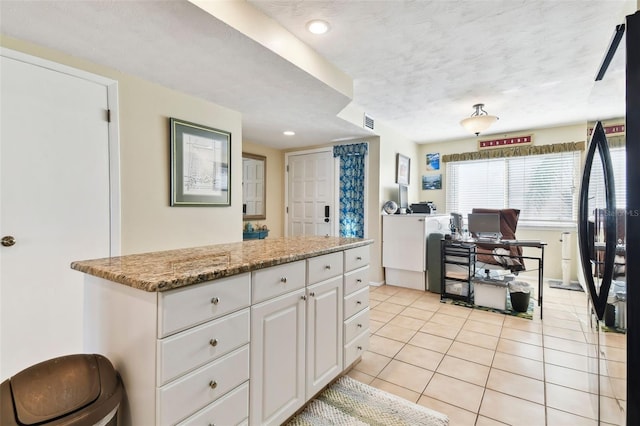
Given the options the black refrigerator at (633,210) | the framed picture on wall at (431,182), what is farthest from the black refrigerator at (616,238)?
the framed picture on wall at (431,182)

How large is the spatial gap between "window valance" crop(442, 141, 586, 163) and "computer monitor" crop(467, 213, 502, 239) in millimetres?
1676

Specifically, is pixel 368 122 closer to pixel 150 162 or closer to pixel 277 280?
pixel 150 162

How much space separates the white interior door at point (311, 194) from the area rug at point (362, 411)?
3008mm

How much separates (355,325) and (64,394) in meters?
1.58

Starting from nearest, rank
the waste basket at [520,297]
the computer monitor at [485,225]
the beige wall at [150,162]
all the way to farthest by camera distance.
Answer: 1. the beige wall at [150,162]
2. the waste basket at [520,297]
3. the computer monitor at [485,225]

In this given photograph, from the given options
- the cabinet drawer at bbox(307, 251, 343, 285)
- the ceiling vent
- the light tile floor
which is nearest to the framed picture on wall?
the ceiling vent

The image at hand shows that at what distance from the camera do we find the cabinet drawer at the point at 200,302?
1.02 metres

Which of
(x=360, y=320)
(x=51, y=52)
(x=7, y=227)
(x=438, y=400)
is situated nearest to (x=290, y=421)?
(x=360, y=320)

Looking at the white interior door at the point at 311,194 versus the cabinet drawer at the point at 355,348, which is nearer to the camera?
the cabinet drawer at the point at 355,348

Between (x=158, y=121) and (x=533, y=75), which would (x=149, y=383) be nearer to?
(x=158, y=121)

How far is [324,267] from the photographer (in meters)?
1.78

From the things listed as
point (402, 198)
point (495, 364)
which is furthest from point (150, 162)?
point (402, 198)

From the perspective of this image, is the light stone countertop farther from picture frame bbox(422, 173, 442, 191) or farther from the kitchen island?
picture frame bbox(422, 173, 442, 191)

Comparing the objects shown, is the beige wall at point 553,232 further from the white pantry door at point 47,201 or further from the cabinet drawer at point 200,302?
the white pantry door at point 47,201
